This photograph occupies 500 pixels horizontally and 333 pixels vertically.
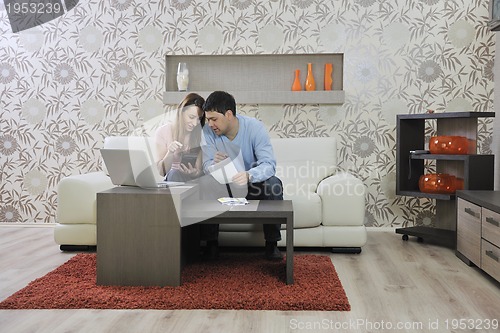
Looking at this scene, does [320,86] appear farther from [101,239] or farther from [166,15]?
[101,239]

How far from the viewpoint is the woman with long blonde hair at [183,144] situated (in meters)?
3.60

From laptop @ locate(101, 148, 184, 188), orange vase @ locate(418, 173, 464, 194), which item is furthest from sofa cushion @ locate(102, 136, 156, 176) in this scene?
orange vase @ locate(418, 173, 464, 194)

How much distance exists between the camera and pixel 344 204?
3.70 m

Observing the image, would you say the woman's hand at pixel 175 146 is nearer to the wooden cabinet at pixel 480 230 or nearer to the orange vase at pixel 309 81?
the orange vase at pixel 309 81

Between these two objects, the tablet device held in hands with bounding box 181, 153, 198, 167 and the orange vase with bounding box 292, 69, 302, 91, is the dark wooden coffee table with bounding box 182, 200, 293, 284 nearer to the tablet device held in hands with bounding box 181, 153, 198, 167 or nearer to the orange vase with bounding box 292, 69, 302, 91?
the tablet device held in hands with bounding box 181, 153, 198, 167

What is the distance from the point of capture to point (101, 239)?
2.84m

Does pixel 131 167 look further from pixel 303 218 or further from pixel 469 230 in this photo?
pixel 469 230

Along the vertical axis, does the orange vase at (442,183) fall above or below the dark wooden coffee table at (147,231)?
above

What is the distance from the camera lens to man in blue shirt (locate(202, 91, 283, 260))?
341 centimetres

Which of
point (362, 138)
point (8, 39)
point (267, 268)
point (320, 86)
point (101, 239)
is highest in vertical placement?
point (8, 39)

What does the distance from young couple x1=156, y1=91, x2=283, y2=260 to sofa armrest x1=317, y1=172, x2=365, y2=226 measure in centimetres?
42

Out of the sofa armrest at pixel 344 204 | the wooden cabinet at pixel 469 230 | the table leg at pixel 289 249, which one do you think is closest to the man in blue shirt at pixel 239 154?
the sofa armrest at pixel 344 204

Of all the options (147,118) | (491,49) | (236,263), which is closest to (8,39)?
(147,118)

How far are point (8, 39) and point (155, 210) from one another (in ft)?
9.52
